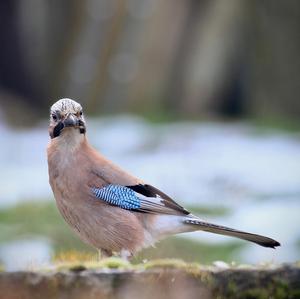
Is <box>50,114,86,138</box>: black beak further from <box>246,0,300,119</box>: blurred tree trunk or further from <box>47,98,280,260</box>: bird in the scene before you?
<box>246,0,300,119</box>: blurred tree trunk

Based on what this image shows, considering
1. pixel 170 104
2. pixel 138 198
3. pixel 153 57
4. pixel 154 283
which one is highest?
pixel 153 57

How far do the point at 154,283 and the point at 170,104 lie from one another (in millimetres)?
22958

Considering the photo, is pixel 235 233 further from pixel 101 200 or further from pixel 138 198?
pixel 101 200

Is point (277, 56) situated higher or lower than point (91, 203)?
higher

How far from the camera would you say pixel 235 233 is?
7.66 m

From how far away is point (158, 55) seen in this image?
27.6 metres

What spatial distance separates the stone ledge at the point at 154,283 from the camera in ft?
19.7

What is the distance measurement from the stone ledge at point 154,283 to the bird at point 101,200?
1.38m

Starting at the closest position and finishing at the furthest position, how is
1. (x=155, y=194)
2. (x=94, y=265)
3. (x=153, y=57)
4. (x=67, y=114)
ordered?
(x=94, y=265) → (x=67, y=114) → (x=155, y=194) → (x=153, y=57)

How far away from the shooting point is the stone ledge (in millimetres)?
6020

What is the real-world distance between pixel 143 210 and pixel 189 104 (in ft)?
68.2

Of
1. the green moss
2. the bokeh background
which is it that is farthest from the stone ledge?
the bokeh background

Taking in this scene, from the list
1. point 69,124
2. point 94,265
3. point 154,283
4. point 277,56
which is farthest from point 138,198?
point 277,56

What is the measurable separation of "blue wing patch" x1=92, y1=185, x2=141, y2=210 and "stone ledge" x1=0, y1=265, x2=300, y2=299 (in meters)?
1.78
